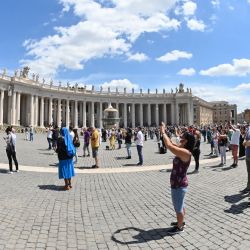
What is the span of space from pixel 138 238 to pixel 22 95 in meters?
94.8

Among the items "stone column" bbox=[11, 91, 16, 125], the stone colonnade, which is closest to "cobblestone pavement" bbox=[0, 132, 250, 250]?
the stone colonnade

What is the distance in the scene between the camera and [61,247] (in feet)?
19.5

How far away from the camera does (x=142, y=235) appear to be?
663 cm

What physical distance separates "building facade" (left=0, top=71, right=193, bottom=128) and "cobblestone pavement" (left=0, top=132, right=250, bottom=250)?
6399 cm

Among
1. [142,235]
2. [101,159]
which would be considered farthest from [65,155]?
[101,159]

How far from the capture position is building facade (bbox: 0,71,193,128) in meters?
89.5

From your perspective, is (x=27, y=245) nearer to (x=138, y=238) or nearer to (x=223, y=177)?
(x=138, y=238)

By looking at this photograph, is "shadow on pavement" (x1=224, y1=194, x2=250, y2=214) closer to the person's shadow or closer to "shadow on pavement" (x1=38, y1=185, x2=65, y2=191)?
the person's shadow

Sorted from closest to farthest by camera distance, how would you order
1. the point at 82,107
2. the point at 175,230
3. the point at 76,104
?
the point at 175,230
the point at 76,104
the point at 82,107

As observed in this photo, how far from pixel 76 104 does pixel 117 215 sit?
343 ft

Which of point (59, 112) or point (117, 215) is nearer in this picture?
point (117, 215)

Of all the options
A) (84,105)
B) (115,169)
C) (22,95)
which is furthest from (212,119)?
(115,169)

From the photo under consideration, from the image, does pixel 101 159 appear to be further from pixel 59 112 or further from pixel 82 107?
pixel 82 107

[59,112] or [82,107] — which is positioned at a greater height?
[82,107]
